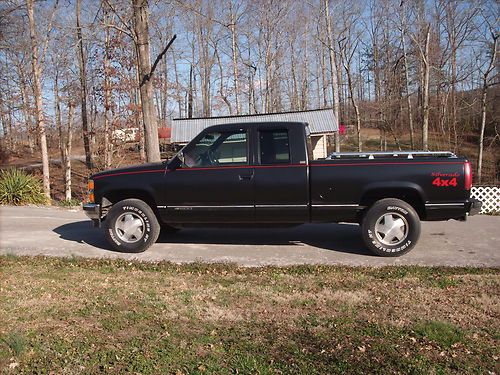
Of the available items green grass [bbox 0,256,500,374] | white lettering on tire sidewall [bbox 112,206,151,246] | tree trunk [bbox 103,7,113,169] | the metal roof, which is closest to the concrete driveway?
white lettering on tire sidewall [bbox 112,206,151,246]

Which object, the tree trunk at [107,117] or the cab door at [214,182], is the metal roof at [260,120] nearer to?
the tree trunk at [107,117]

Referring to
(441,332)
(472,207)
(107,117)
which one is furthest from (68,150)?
(441,332)

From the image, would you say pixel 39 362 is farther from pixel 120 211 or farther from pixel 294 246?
pixel 294 246

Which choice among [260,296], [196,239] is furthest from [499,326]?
[196,239]

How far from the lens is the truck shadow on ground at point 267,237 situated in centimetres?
726

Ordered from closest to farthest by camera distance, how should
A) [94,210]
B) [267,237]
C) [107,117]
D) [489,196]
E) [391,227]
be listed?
[391,227] → [94,210] → [267,237] → [489,196] → [107,117]

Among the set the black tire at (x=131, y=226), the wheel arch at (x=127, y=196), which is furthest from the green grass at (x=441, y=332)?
the wheel arch at (x=127, y=196)

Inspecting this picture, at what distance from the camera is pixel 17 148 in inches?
1416

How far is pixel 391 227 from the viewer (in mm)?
6359

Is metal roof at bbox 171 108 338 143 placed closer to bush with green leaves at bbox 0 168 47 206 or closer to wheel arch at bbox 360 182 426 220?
bush with green leaves at bbox 0 168 47 206

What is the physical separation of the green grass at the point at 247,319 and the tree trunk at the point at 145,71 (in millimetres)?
7718

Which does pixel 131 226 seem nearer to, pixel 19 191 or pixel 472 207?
pixel 472 207

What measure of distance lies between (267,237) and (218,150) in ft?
6.35

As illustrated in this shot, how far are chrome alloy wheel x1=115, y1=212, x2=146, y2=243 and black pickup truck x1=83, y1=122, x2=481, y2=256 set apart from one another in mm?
15
